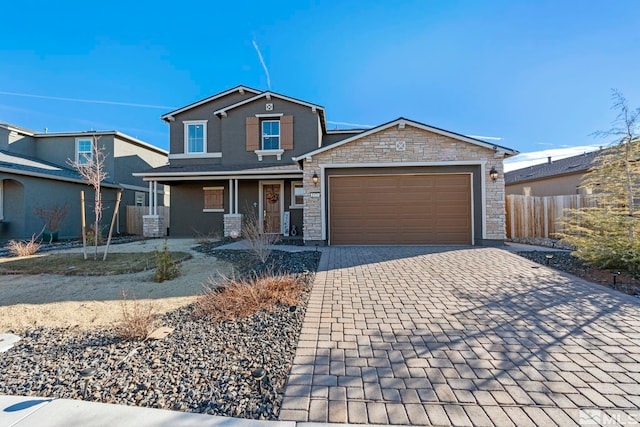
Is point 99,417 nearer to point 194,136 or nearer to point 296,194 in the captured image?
point 296,194

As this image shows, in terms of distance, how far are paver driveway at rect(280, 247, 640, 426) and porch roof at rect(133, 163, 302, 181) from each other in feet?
26.1

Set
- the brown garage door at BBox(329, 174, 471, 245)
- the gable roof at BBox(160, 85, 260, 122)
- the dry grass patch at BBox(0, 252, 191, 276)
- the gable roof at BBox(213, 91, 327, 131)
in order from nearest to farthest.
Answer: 1. the dry grass patch at BBox(0, 252, 191, 276)
2. the brown garage door at BBox(329, 174, 471, 245)
3. the gable roof at BBox(213, 91, 327, 131)
4. the gable roof at BBox(160, 85, 260, 122)

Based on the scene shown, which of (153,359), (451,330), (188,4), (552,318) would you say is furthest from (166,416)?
(188,4)

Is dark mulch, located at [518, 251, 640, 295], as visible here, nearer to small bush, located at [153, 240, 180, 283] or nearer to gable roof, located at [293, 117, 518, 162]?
gable roof, located at [293, 117, 518, 162]

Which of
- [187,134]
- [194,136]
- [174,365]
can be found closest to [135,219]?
[187,134]

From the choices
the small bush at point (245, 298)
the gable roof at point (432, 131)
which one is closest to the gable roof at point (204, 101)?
the gable roof at point (432, 131)

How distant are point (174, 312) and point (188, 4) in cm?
1016

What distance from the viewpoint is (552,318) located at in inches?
137

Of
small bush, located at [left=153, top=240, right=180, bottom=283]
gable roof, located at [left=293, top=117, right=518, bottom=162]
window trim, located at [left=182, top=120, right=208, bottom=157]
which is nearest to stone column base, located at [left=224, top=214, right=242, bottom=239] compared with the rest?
window trim, located at [left=182, top=120, right=208, bottom=157]

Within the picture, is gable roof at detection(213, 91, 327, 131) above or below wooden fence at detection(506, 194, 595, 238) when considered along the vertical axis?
above

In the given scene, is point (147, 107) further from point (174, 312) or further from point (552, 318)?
point (552, 318)

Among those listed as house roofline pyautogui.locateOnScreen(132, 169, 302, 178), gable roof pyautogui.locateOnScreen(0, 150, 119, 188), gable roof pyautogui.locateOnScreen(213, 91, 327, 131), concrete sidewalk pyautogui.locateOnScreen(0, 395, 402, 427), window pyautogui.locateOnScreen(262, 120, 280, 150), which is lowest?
concrete sidewalk pyautogui.locateOnScreen(0, 395, 402, 427)

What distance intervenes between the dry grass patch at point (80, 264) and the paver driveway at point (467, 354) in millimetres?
5066

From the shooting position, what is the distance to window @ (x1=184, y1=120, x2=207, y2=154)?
46.0ft
